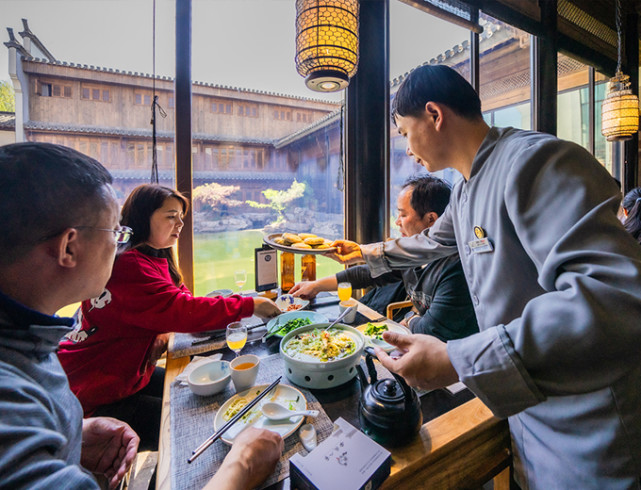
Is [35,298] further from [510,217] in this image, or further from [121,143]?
[121,143]

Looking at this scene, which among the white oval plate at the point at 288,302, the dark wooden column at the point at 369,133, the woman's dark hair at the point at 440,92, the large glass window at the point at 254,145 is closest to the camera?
the woman's dark hair at the point at 440,92

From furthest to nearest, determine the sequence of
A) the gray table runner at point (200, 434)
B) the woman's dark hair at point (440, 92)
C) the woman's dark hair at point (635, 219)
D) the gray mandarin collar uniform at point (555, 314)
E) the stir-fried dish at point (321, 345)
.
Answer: the woman's dark hair at point (635, 219) < the stir-fried dish at point (321, 345) < the woman's dark hair at point (440, 92) < the gray table runner at point (200, 434) < the gray mandarin collar uniform at point (555, 314)

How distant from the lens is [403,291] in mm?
2588

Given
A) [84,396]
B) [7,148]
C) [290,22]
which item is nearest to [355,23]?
[290,22]

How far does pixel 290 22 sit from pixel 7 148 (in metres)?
2.75

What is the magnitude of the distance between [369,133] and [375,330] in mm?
2113

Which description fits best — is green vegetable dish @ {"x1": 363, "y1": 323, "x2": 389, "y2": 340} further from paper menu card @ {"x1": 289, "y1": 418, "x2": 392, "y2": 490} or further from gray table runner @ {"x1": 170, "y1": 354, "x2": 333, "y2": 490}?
paper menu card @ {"x1": 289, "y1": 418, "x2": 392, "y2": 490}

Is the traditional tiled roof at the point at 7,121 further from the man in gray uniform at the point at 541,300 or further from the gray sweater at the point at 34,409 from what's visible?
the man in gray uniform at the point at 541,300

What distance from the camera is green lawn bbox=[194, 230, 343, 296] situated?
8.27ft

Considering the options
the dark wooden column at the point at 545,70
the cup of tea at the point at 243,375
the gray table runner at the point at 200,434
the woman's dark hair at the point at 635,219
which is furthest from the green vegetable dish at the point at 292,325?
the dark wooden column at the point at 545,70

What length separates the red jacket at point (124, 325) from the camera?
Answer: 150 centimetres

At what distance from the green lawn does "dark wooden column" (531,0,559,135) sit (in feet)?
12.2

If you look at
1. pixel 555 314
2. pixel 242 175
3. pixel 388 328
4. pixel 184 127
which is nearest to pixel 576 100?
pixel 242 175

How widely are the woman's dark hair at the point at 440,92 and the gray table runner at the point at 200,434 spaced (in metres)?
1.17
